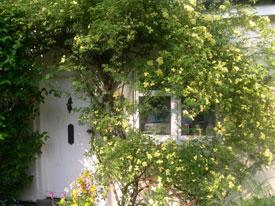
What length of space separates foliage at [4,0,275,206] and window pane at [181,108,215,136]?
0.30 meters

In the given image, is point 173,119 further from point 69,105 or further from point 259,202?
point 259,202

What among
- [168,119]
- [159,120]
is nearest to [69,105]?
[159,120]

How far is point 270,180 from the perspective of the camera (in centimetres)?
650

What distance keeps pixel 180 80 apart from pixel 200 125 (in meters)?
1.32

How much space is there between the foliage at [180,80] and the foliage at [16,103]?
42cm

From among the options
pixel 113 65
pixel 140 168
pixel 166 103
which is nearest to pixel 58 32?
pixel 113 65

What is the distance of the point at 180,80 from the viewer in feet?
18.4

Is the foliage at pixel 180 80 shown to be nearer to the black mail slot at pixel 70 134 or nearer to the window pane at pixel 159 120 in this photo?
the window pane at pixel 159 120

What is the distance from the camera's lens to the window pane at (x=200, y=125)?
647 cm

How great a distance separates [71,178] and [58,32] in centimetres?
265

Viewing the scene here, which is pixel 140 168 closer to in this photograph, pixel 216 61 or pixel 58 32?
pixel 216 61

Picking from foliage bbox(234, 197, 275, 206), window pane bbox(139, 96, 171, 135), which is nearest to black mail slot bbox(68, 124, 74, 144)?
window pane bbox(139, 96, 171, 135)

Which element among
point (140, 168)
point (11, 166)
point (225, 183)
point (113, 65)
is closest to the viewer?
point (225, 183)

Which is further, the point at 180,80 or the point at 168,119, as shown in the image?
the point at 168,119
